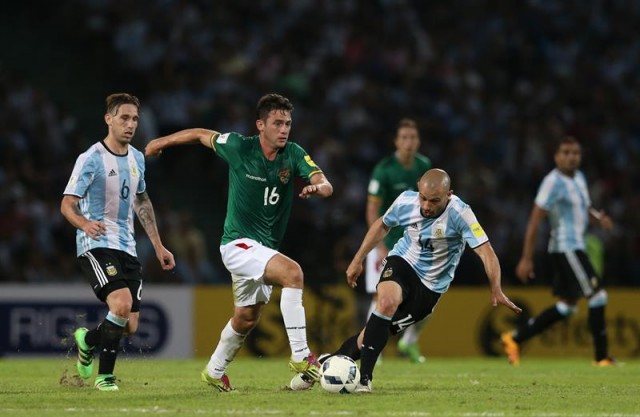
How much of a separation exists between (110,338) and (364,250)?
211cm

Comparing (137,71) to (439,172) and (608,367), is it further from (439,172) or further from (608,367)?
(439,172)

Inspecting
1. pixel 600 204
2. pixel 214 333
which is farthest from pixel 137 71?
pixel 600 204

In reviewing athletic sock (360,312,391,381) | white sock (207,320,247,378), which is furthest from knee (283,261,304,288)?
white sock (207,320,247,378)

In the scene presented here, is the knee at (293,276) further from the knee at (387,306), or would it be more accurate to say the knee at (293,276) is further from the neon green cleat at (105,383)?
the neon green cleat at (105,383)

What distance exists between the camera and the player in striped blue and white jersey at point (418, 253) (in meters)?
9.25

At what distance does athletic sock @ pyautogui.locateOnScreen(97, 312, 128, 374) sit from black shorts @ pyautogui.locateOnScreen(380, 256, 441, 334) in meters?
2.10

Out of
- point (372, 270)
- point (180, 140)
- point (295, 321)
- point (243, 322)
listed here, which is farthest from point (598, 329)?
point (180, 140)

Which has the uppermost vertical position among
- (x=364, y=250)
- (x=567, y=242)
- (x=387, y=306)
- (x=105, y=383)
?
(x=567, y=242)

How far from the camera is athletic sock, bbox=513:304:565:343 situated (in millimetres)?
13898

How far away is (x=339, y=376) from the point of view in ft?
29.2

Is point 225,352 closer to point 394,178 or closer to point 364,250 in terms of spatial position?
point 364,250

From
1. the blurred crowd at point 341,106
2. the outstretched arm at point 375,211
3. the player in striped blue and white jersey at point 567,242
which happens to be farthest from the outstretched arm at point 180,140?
the blurred crowd at point 341,106

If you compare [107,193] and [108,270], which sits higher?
[107,193]

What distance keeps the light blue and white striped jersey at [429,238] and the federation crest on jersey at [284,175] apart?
0.84 m
